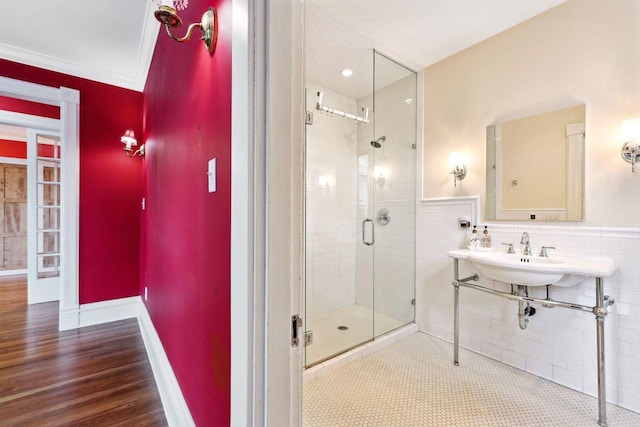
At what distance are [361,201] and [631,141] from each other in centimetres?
197

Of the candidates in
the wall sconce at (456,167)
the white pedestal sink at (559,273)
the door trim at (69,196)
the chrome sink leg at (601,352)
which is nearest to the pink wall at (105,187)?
the door trim at (69,196)

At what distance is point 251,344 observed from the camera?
0.62 metres

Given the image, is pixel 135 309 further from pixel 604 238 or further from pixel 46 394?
pixel 604 238

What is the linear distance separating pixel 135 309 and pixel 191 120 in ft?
9.20

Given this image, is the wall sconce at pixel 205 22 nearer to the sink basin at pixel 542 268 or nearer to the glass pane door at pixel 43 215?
the sink basin at pixel 542 268

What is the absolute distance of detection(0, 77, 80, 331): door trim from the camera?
2645 mm

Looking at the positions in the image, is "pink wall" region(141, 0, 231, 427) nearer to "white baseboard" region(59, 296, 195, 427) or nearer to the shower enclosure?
"white baseboard" region(59, 296, 195, 427)

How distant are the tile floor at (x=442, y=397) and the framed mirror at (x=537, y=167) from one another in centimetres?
112

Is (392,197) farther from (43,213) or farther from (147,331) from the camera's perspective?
(43,213)

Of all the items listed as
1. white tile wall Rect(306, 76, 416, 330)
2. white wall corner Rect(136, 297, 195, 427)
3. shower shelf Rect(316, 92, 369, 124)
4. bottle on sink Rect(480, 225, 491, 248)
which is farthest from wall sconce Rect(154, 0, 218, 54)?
bottle on sink Rect(480, 225, 491, 248)

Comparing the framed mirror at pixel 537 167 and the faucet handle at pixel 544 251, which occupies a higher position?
the framed mirror at pixel 537 167

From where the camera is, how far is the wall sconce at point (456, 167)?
233 cm

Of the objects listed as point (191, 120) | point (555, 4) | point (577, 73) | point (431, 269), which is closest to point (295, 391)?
point (191, 120)

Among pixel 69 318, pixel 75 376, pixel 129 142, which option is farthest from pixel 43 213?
pixel 75 376
